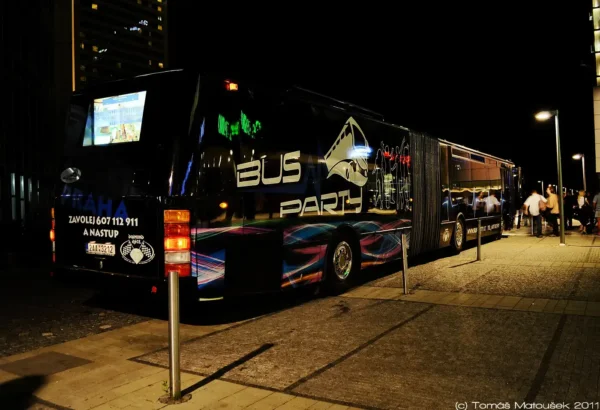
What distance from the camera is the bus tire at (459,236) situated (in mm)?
14133

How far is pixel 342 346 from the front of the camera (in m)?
5.66

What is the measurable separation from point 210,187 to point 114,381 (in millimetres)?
2454

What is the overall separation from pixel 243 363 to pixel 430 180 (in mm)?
8593

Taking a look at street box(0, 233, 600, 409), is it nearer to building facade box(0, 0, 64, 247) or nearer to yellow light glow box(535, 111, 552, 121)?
yellow light glow box(535, 111, 552, 121)

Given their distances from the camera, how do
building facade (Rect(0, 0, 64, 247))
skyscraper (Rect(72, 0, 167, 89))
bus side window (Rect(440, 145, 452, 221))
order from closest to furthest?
bus side window (Rect(440, 145, 452, 221))
building facade (Rect(0, 0, 64, 247))
skyscraper (Rect(72, 0, 167, 89))

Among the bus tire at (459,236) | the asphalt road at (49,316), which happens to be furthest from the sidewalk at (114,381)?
the bus tire at (459,236)

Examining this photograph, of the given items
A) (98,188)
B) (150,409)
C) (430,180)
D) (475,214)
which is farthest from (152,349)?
(475,214)

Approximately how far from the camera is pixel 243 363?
5.17 metres

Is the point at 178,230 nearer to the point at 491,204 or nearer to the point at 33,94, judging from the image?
the point at 491,204

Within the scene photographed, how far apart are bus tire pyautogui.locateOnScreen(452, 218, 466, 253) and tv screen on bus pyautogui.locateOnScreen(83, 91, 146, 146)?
977 cm

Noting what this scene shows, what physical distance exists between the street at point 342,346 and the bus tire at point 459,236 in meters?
4.60

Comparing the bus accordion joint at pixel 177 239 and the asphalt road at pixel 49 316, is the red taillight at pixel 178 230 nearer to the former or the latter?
the bus accordion joint at pixel 177 239

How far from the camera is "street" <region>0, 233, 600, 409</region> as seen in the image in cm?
431

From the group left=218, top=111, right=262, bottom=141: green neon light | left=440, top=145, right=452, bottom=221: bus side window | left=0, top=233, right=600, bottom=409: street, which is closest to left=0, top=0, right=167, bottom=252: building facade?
left=440, top=145, right=452, bottom=221: bus side window
